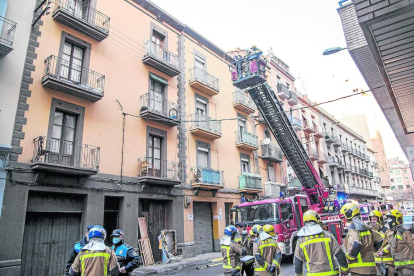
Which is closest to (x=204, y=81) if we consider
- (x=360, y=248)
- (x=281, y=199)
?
(x=281, y=199)

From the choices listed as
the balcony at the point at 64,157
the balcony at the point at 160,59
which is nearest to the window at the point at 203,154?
the balcony at the point at 160,59

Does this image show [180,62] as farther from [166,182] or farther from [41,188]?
[41,188]

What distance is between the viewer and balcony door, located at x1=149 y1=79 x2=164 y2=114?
16422 millimetres

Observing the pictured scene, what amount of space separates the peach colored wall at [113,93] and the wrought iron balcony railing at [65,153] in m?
0.31

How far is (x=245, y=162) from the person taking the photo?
2305 cm

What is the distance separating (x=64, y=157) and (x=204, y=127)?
9115mm

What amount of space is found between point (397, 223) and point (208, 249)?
13.4 metres

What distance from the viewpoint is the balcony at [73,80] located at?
11.8 metres

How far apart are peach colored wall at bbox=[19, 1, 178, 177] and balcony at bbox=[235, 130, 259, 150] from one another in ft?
21.0

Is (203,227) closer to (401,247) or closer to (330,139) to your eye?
(401,247)

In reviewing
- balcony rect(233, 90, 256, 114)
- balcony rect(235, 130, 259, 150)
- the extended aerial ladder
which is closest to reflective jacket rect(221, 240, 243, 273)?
the extended aerial ladder

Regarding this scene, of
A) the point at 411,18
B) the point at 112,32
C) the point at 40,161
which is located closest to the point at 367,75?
the point at 411,18

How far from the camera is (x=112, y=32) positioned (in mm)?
15344

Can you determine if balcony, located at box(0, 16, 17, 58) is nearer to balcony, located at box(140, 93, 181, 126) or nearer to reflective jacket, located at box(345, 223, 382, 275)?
balcony, located at box(140, 93, 181, 126)
